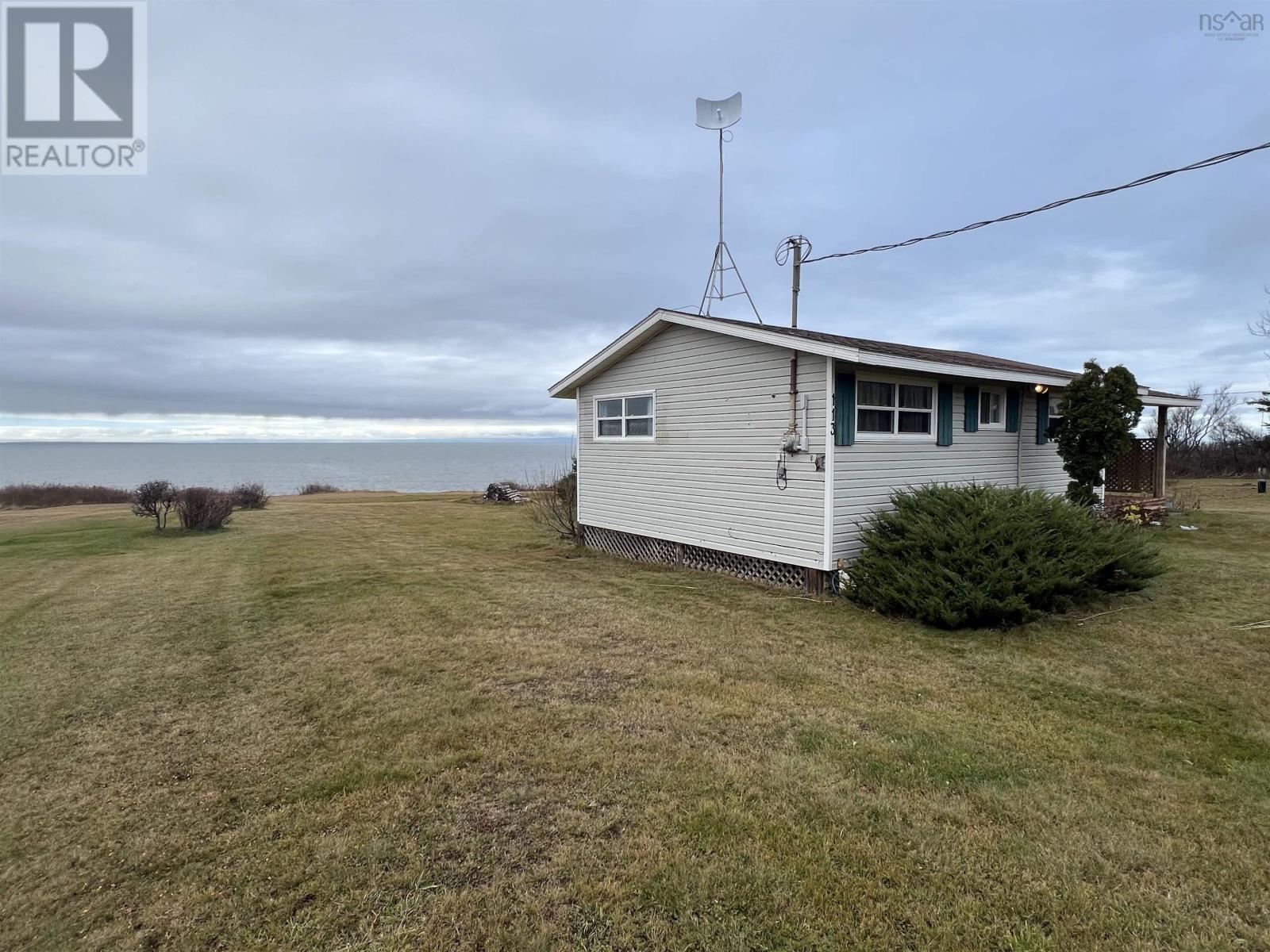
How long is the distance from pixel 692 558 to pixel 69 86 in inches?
438

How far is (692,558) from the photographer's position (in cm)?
963

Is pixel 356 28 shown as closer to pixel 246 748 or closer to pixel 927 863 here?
pixel 246 748

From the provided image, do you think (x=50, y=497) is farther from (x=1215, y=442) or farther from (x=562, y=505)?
(x=1215, y=442)

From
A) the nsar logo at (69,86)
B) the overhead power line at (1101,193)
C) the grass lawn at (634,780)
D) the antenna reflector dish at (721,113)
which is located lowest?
the grass lawn at (634,780)

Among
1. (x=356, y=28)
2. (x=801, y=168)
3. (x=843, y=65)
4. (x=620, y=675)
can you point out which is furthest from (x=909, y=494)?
(x=356, y=28)

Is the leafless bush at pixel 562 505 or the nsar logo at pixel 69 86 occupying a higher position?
the nsar logo at pixel 69 86

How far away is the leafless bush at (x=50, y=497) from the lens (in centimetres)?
2359

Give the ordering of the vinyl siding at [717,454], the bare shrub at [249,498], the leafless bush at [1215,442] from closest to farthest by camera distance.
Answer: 1. the vinyl siding at [717,454]
2. the bare shrub at [249,498]
3. the leafless bush at [1215,442]

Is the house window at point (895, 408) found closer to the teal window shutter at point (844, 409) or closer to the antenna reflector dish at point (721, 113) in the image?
the teal window shutter at point (844, 409)

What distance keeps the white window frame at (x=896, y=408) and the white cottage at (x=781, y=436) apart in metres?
0.02

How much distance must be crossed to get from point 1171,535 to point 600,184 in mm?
14790

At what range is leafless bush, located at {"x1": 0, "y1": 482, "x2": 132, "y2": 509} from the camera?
77.4ft

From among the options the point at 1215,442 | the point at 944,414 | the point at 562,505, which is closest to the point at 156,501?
the point at 562,505

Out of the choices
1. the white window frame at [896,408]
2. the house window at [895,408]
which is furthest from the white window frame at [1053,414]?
the house window at [895,408]
